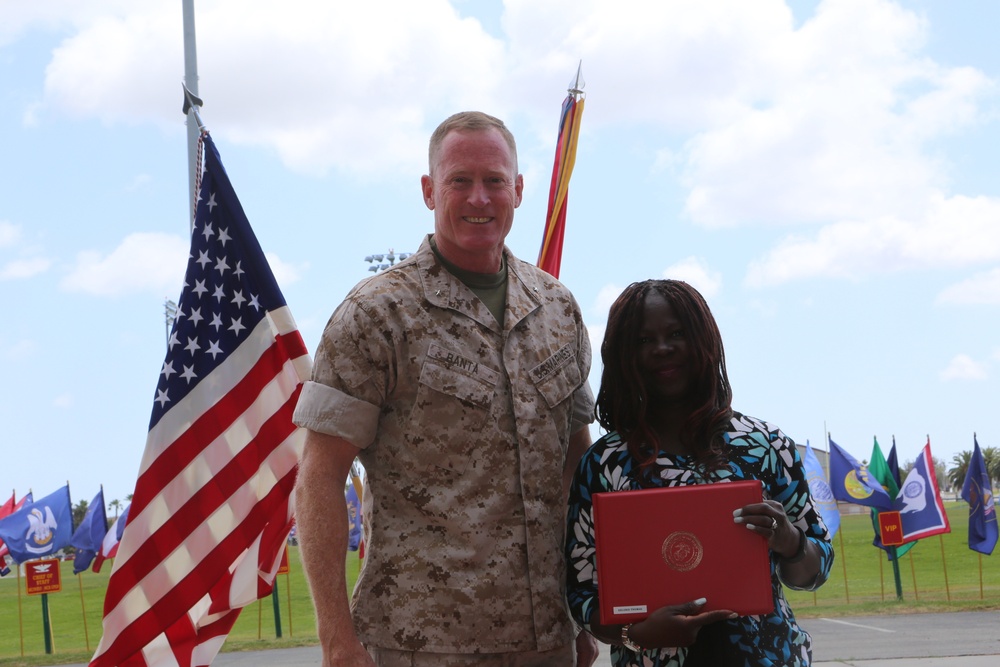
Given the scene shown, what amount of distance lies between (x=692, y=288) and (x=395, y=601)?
1.13 m

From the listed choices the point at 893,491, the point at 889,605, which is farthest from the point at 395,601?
the point at 893,491

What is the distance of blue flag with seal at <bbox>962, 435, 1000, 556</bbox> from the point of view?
20375mm

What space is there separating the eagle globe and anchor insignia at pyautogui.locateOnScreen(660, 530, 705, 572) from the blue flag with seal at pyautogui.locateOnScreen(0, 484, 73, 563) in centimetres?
2151

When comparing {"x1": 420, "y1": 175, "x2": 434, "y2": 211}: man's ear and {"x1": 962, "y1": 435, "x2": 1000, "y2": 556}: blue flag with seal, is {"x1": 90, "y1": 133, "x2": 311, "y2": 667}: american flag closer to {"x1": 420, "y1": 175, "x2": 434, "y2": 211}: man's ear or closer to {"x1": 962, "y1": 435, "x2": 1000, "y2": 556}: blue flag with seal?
{"x1": 420, "y1": 175, "x2": 434, "y2": 211}: man's ear

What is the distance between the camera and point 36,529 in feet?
72.5

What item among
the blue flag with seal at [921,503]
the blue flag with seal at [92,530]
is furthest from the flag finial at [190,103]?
the blue flag with seal at [92,530]

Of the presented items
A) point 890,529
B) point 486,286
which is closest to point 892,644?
point 890,529

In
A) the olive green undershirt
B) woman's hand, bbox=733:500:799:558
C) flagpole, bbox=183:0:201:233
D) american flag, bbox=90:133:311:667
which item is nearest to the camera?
woman's hand, bbox=733:500:799:558

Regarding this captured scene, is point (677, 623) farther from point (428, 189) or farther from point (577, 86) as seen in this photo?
point (577, 86)

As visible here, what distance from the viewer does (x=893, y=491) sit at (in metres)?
21.5

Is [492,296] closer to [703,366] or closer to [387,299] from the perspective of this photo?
[387,299]

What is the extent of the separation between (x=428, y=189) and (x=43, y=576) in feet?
57.8

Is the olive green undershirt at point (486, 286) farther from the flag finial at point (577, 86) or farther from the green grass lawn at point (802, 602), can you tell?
the green grass lawn at point (802, 602)

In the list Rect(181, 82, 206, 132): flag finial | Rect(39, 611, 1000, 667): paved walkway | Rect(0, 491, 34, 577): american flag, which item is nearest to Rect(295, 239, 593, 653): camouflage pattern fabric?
Rect(181, 82, 206, 132): flag finial
